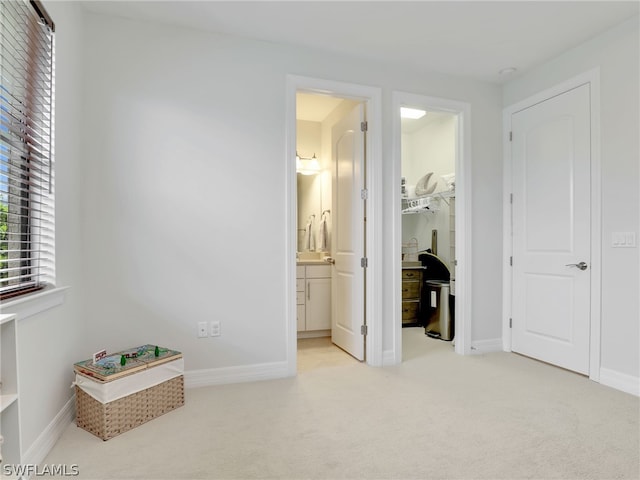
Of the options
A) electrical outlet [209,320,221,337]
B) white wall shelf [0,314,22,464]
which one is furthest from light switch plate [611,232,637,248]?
white wall shelf [0,314,22,464]

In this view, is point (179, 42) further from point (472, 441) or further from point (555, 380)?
point (555, 380)

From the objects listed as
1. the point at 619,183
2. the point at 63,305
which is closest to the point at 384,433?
the point at 63,305

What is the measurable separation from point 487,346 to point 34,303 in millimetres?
3494

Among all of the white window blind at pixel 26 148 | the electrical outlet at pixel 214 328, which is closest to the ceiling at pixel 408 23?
the white window blind at pixel 26 148

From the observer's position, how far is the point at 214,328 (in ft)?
9.16

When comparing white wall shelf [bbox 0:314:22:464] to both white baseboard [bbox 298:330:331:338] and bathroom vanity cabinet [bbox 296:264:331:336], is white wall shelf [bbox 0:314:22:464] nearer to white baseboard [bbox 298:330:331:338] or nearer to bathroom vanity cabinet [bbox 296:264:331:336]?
bathroom vanity cabinet [bbox 296:264:331:336]

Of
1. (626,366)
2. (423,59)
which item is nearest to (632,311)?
(626,366)

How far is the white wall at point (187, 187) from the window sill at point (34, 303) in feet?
1.84

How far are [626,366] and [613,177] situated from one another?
132 centimetres

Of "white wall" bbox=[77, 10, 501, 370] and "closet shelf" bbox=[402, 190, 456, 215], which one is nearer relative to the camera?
"white wall" bbox=[77, 10, 501, 370]

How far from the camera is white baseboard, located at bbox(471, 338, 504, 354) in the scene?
3.59 metres

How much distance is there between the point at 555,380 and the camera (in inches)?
114

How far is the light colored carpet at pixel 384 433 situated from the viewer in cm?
175

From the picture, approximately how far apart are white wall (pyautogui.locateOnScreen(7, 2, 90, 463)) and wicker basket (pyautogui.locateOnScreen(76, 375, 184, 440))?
143 mm
